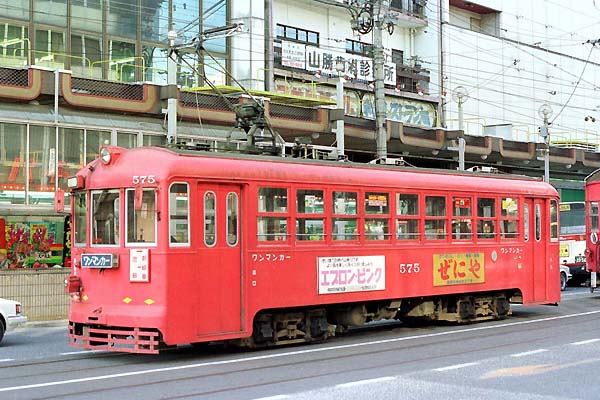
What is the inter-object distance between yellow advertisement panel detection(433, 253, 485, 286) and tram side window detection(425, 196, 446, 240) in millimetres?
406

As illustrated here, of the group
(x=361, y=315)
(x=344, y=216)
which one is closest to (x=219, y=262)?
(x=344, y=216)

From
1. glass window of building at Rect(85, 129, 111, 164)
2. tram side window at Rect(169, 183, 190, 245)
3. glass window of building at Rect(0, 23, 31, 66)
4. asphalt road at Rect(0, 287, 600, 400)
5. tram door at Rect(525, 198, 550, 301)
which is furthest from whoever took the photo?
glass window of building at Rect(0, 23, 31, 66)

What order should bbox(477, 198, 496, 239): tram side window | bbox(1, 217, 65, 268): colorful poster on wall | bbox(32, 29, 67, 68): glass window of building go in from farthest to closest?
bbox(32, 29, 67, 68): glass window of building
bbox(1, 217, 65, 268): colorful poster on wall
bbox(477, 198, 496, 239): tram side window

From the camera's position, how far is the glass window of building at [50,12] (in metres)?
25.9

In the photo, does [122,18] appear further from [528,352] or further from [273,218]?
[528,352]

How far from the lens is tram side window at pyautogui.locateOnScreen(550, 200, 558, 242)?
19.3 m

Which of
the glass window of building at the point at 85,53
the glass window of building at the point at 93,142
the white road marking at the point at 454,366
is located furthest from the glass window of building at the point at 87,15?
the white road marking at the point at 454,366

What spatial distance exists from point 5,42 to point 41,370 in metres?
15.0

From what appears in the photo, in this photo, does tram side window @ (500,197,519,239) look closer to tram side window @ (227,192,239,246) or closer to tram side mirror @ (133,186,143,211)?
tram side window @ (227,192,239,246)

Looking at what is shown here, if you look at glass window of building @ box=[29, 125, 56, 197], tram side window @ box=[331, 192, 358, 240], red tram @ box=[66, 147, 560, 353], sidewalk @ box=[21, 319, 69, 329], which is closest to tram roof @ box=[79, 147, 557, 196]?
red tram @ box=[66, 147, 560, 353]

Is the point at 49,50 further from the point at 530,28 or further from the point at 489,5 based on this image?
the point at 530,28

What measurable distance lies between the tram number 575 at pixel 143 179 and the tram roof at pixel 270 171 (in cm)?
7

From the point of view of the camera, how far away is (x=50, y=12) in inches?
1029

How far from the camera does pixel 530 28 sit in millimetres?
47312
